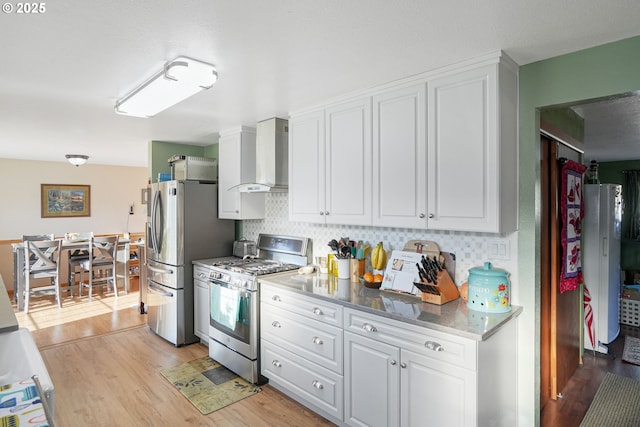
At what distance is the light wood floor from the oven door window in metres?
0.51

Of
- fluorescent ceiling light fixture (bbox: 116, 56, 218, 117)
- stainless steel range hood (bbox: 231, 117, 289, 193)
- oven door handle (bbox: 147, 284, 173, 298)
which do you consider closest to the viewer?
fluorescent ceiling light fixture (bbox: 116, 56, 218, 117)

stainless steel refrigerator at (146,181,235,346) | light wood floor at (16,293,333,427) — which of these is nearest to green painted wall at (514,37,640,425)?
light wood floor at (16,293,333,427)

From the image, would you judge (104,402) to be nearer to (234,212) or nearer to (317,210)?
(234,212)

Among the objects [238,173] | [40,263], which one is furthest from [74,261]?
[238,173]

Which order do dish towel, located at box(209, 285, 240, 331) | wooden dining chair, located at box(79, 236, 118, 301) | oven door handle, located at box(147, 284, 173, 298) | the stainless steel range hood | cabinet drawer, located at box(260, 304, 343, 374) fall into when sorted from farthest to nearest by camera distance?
1. wooden dining chair, located at box(79, 236, 118, 301)
2. oven door handle, located at box(147, 284, 173, 298)
3. the stainless steel range hood
4. dish towel, located at box(209, 285, 240, 331)
5. cabinet drawer, located at box(260, 304, 343, 374)

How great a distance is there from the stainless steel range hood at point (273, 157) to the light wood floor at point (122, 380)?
1.73 m

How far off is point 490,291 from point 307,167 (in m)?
1.64

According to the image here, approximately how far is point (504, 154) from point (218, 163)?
3.09 meters

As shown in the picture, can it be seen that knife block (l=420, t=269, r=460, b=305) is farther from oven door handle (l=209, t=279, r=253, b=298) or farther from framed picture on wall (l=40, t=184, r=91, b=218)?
framed picture on wall (l=40, t=184, r=91, b=218)

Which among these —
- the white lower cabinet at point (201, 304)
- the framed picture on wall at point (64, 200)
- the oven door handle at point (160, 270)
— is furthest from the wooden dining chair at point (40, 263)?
the white lower cabinet at point (201, 304)

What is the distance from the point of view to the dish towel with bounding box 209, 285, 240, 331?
10.3 ft

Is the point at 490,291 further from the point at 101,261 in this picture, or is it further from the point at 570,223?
the point at 101,261

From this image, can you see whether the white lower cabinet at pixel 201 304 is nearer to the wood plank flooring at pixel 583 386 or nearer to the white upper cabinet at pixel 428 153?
the white upper cabinet at pixel 428 153

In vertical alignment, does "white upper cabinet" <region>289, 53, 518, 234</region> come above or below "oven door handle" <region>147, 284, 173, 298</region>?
above
